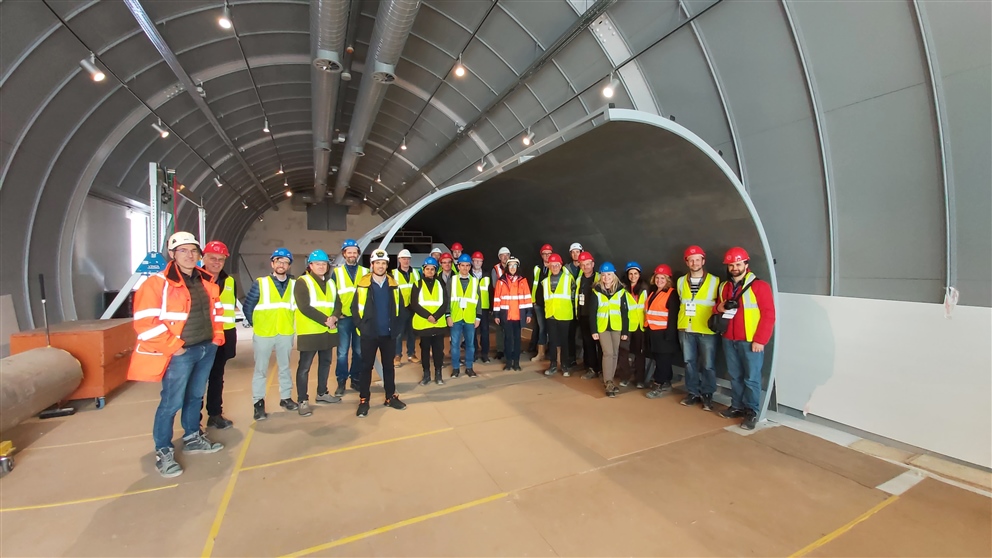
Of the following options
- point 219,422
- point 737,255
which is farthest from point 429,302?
point 737,255

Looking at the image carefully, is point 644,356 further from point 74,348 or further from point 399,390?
point 74,348

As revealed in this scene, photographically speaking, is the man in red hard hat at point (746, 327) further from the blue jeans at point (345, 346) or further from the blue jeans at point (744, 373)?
the blue jeans at point (345, 346)

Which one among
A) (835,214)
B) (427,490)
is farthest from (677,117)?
(427,490)

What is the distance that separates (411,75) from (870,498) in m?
11.4

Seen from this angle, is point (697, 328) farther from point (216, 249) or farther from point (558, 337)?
point (216, 249)

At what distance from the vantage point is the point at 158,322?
3307 mm

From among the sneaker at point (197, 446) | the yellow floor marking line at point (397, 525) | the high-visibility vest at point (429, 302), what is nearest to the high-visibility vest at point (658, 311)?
the high-visibility vest at point (429, 302)

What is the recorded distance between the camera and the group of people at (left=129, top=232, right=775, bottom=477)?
3.57 meters

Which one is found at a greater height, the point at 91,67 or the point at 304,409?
the point at 91,67

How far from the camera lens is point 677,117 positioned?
6676 mm

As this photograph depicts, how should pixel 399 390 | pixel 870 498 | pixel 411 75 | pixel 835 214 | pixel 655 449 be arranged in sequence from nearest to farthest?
pixel 870 498 < pixel 655 449 < pixel 835 214 < pixel 399 390 < pixel 411 75

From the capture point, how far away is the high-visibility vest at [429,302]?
19.4 ft

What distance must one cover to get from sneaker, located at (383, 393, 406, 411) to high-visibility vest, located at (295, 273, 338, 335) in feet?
4.05

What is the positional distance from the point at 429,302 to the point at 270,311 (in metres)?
2.12
